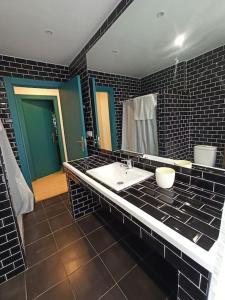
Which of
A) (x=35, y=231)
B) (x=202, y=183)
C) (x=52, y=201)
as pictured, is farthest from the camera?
(x=52, y=201)

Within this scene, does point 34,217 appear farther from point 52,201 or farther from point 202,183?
point 202,183

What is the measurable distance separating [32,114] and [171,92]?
327 cm

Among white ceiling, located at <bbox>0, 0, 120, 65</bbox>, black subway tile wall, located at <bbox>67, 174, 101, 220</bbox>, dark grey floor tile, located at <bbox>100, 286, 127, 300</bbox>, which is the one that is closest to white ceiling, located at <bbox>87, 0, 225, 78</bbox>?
white ceiling, located at <bbox>0, 0, 120, 65</bbox>

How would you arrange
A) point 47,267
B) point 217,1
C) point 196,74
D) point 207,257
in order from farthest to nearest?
point 47,267
point 196,74
point 217,1
point 207,257

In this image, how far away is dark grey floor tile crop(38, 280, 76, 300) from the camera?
110 centimetres

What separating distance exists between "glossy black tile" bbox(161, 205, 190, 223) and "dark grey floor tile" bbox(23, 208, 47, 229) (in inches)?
72.9

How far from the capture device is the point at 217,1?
2.73ft

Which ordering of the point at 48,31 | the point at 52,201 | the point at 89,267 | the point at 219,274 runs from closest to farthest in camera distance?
the point at 219,274
the point at 89,267
the point at 48,31
the point at 52,201

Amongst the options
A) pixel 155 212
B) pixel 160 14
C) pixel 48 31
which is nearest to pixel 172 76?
pixel 160 14

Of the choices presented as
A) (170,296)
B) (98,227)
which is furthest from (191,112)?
(98,227)

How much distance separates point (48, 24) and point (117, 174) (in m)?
1.65

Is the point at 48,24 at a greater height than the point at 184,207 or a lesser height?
greater

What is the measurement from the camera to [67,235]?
5.61 ft

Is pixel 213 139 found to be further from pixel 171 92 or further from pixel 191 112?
pixel 171 92
